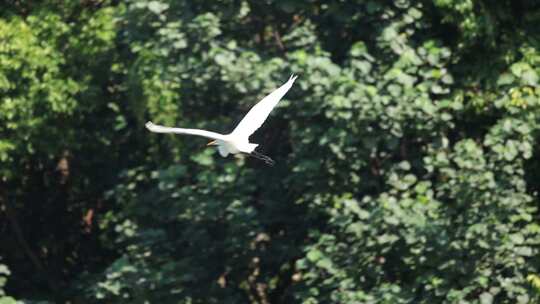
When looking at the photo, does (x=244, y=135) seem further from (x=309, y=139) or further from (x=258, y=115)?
(x=309, y=139)

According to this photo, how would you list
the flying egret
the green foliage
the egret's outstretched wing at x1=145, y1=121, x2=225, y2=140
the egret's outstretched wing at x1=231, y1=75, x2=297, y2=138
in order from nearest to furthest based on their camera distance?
the egret's outstretched wing at x1=145, y1=121, x2=225, y2=140, the flying egret, the egret's outstretched wing at x1=231, y1=75, x2=297, y2=138, the green foliage

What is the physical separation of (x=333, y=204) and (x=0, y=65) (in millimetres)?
2627

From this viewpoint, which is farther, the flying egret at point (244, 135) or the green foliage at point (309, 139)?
the green foliage at point (309, 139)

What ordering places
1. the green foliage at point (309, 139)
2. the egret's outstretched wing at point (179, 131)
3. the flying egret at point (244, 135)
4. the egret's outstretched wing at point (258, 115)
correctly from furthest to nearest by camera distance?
the green foliage at point (309, 139) < the egret's outstretched wing at point (258, 115) < the flying egret at point (244, 135) < the egret's outstretched wing at point (179, 131)

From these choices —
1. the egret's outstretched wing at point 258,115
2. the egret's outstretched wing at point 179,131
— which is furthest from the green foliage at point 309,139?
the egret's outstretched wing at point 179,131

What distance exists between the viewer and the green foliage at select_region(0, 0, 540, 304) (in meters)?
9.62

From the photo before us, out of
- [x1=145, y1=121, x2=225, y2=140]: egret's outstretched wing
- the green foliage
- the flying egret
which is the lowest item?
[x1=145, y1=121, x2=225, y2=140]: egret's outstretched wing

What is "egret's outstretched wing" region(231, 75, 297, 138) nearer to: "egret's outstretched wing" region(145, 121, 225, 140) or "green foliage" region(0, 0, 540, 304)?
"egret's outstretched wing" region(145, 121, 225, 140)

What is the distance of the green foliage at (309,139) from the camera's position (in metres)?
9.62

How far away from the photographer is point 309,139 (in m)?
9.90

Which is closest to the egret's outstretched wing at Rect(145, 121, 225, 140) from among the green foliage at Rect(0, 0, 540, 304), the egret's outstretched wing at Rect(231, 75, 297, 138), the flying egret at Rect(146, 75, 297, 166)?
the flying egret at Rect(146, 75, 297, 166)

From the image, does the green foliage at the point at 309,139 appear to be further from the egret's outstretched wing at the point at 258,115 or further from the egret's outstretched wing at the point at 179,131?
the egret's outstretched wing at the point at 179,131

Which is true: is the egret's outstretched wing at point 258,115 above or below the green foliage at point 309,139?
below

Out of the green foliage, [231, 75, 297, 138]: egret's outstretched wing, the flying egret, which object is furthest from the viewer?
the green foliage
